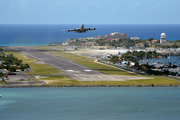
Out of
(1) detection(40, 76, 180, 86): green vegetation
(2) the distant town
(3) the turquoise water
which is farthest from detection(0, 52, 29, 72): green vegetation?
(2) the distant town

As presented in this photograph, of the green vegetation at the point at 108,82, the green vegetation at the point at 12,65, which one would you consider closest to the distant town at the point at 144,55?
the green vegetation at the point at 108,82

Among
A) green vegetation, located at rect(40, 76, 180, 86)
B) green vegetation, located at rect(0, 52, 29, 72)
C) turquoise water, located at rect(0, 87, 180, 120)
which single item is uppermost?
green vegetation, located at rect(0, 52, 29, 72)

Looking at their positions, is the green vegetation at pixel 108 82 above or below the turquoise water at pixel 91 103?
above

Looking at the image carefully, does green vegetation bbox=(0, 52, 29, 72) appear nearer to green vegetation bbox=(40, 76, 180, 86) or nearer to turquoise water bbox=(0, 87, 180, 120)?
green vegetation bbox=(40, 76, 180, 86)

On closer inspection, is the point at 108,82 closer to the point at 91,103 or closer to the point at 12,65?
the point at 91,103

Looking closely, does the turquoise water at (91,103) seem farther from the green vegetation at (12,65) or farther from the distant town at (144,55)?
the distant town at (144,55)

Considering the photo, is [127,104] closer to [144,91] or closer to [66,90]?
[144,91]

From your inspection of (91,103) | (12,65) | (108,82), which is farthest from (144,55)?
(91,103)

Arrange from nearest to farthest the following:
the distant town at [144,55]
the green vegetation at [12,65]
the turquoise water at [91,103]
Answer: the turquoise water at [91,103] < the green vegetation at [12,65] < the distant town at [144,55]

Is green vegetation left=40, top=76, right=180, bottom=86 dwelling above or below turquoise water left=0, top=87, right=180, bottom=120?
above
